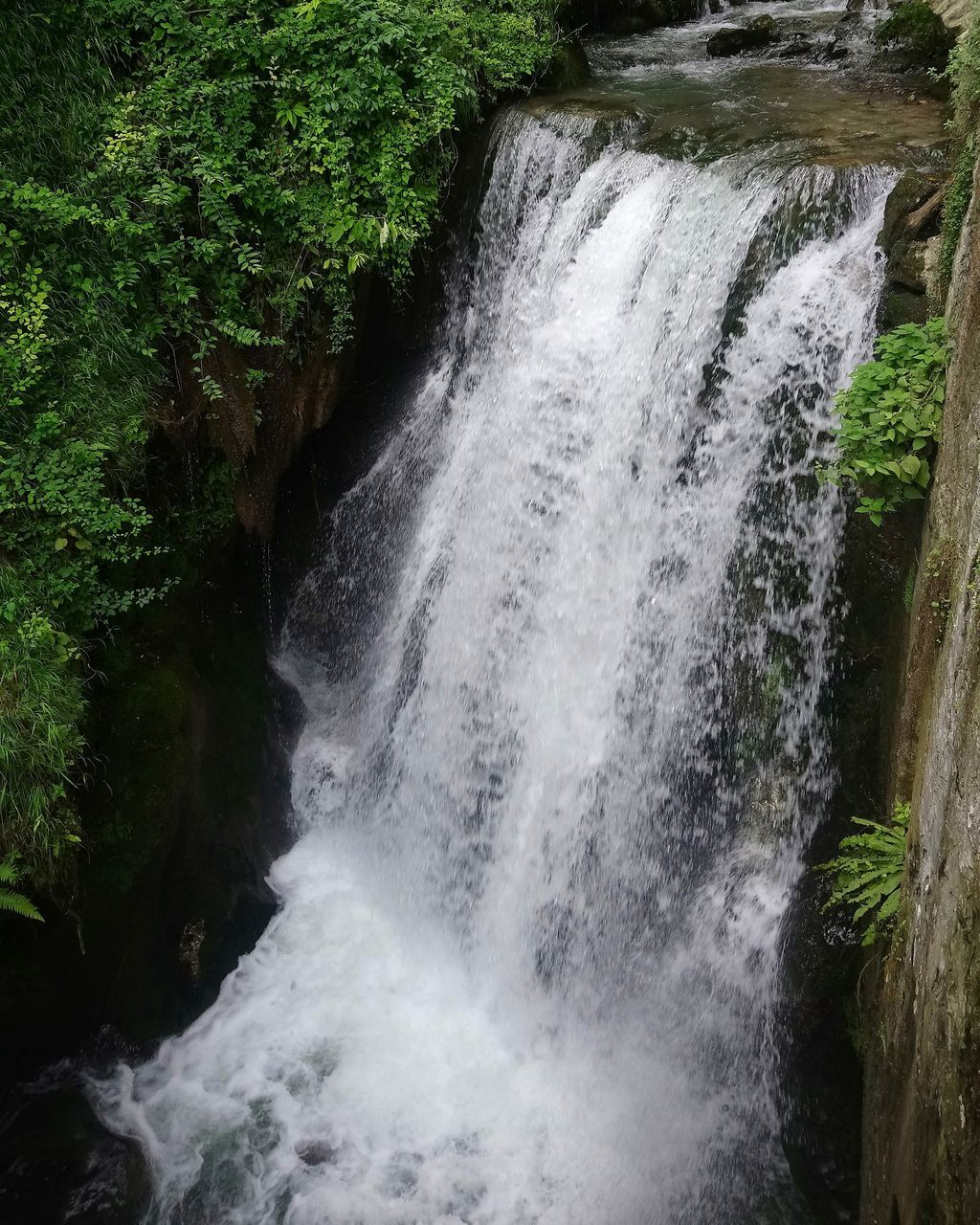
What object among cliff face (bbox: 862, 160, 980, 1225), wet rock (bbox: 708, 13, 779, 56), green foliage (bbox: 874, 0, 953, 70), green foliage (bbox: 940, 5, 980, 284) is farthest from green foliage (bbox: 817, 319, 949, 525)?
wet rock (bbox: 708, 13, 779, 56)

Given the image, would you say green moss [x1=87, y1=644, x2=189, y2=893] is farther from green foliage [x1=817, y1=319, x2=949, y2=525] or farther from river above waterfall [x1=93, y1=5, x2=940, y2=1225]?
green foliage [x1=817, y1=319, x2=949, y2=525]

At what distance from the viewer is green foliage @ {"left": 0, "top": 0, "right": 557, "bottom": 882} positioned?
215 inches

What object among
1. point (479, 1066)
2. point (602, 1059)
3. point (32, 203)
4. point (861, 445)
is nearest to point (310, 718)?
point (479, 1066)

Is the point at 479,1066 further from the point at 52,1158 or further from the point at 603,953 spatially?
the point at 52,1158

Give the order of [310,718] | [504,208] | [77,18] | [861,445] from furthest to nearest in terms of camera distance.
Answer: [310,718] < [504,208] < [77,18] < [861,445]

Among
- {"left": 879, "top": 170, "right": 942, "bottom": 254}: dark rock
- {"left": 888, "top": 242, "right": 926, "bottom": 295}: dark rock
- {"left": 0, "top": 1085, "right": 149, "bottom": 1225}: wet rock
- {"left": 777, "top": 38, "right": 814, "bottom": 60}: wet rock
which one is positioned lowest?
{"left": 0, "top": 1085, "right": 149, "bottom": 1225}: wet rock

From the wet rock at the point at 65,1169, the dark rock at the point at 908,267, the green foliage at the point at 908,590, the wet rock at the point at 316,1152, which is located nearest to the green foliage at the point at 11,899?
the wet rock at the point at 65,1169

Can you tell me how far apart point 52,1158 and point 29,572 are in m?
3.52

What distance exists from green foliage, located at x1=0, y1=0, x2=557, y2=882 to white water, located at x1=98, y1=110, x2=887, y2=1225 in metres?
1.18

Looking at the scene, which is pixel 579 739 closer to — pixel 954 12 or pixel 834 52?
pixel 954 12

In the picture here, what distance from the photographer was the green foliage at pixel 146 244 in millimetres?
5465

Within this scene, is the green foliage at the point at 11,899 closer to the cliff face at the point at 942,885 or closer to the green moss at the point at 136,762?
the green moss at the point at 136,762

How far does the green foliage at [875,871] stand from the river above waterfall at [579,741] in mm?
485

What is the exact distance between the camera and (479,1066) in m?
5.75
